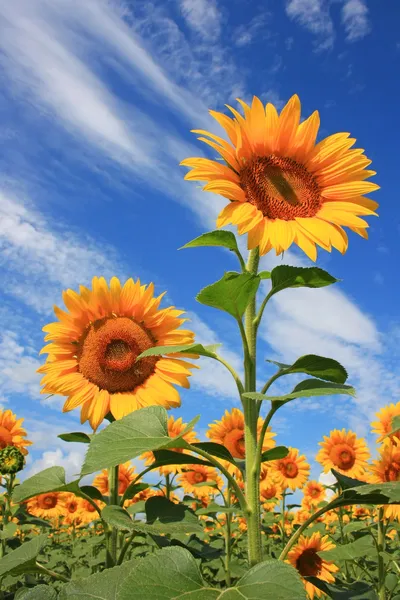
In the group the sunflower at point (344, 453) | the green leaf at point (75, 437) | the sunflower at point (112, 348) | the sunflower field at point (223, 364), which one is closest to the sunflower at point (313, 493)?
the sunflower at point (344, 453)

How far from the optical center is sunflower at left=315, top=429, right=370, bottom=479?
8.02 m

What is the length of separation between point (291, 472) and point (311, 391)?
265 inches

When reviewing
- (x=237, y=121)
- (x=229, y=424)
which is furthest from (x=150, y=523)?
(x=229, y=424)

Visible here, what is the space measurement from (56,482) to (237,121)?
1.99m

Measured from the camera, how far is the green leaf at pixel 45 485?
287 cm

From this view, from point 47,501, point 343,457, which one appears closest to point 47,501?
point 47,501

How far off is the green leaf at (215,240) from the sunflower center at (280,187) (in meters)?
0.37

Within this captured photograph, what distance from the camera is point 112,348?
3.83 m

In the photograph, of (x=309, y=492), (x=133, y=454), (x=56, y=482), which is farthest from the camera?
(x=309, y=492)

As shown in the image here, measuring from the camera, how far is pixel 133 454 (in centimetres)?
214

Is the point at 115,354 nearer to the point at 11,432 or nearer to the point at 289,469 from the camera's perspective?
the point at 11,432

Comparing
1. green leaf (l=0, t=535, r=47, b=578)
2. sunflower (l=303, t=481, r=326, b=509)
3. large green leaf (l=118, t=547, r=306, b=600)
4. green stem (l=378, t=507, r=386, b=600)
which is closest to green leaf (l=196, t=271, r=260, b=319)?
large green leaf (l=118, t=547, r=306, b=600)

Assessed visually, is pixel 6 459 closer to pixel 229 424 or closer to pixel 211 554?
pixel 211 554

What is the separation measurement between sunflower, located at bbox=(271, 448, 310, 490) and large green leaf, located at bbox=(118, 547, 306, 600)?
6822 millimetres
